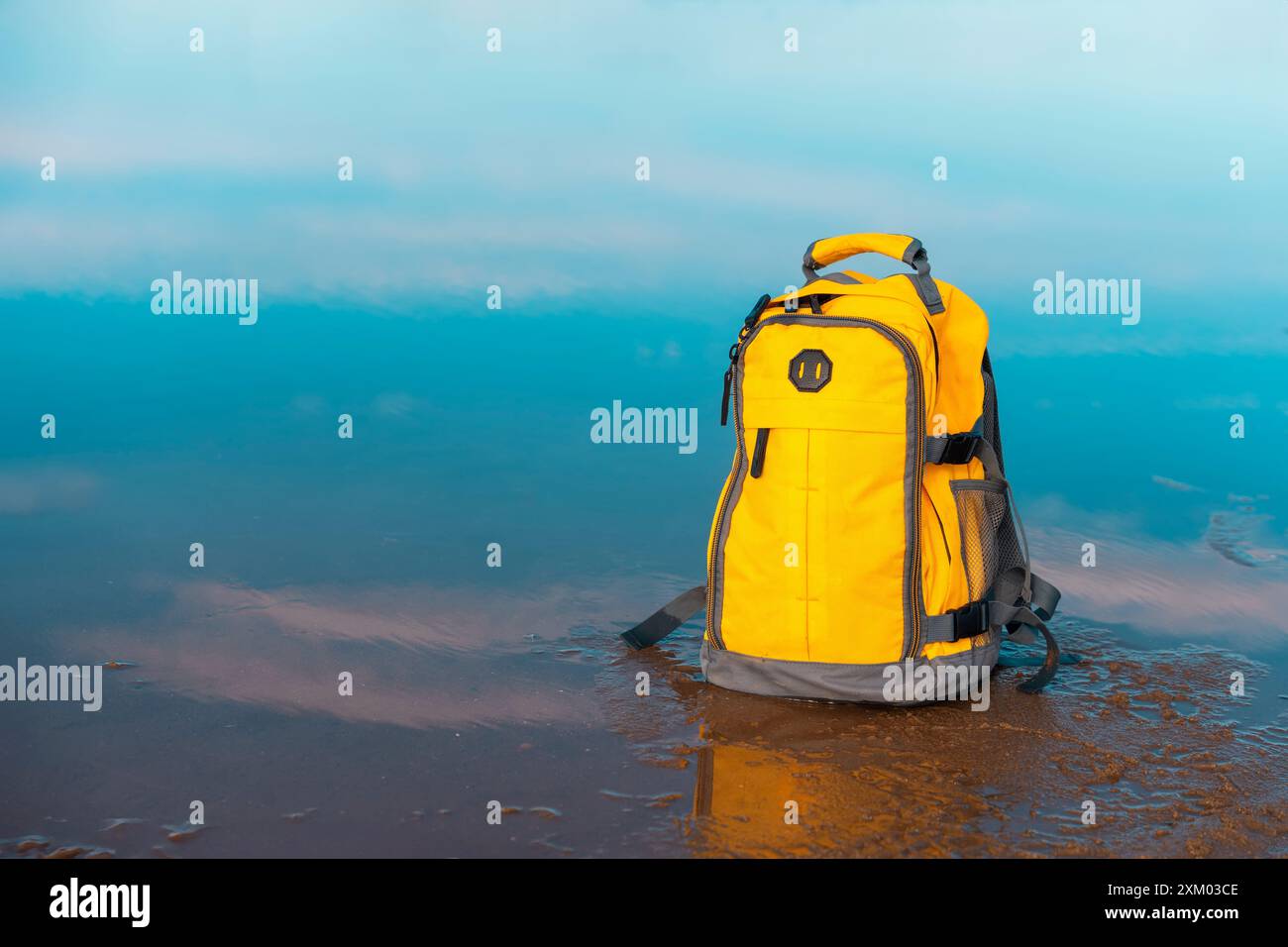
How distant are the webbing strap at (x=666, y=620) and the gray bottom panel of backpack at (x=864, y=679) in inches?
16.9

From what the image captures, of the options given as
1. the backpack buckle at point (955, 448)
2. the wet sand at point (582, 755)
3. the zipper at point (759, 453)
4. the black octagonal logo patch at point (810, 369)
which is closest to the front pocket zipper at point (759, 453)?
the zipper at point (759, 453)

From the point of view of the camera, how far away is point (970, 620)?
13.5ft

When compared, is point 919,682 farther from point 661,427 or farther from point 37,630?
point 661,427

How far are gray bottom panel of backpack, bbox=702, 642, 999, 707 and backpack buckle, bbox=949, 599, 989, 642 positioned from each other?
0.21 ft

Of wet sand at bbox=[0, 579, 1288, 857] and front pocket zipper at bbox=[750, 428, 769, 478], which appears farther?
front pocket zipper at bbox=[750, 428, 769, 478]

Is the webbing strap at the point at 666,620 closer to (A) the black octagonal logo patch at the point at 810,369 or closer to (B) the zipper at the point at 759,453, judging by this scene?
(B) the zipper at the point at 759,453

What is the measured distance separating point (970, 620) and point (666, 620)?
1109 mm

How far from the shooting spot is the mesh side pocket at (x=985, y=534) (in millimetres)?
4168

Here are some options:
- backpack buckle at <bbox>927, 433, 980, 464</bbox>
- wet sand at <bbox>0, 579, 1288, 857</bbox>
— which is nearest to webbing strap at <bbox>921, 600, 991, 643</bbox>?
wet sand at <bbox>0, 579, 1288, 857</bbox>

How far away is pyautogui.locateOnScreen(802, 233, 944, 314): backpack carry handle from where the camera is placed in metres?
4.12

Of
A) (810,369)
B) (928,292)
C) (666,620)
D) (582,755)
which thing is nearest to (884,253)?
(928,292)

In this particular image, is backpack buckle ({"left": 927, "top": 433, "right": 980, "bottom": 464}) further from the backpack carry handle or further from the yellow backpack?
the backpack carry handle
